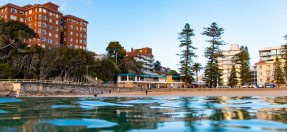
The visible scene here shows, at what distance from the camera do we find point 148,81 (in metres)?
65.5

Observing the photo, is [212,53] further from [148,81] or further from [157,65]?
[157,65]

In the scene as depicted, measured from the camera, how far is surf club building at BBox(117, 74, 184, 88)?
61044 millimetres

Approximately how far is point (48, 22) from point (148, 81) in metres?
36.0

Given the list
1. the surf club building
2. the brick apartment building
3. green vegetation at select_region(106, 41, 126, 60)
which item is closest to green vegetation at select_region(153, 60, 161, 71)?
green vegetation at select_region(106, 41, 126, 60)

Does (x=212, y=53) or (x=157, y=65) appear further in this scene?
(x=157, y=65)

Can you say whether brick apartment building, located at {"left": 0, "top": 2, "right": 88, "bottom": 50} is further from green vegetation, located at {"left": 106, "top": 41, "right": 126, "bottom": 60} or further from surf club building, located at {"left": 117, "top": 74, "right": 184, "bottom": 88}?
surf club building, located at {"left": 117, "top": 74, "right": 184, "bottom": 88}

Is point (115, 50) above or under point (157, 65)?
above

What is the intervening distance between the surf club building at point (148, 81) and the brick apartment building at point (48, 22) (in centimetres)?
2329

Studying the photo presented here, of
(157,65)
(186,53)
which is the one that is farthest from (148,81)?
(157,65)

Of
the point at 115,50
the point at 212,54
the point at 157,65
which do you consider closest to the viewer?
the point at 212,54

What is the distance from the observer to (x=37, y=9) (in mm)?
63250

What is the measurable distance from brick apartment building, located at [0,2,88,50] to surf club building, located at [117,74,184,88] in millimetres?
23288

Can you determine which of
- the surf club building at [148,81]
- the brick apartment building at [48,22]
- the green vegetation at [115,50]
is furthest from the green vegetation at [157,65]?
the brick apartment building at [48,22]

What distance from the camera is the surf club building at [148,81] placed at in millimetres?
61044
